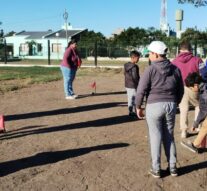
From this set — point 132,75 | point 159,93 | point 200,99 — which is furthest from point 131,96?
point 159,93

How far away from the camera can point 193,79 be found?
8.26m

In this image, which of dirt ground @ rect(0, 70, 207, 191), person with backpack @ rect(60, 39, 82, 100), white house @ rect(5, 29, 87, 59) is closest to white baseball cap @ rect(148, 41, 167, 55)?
dirt ground @ rect(0, 70, 207, 191)

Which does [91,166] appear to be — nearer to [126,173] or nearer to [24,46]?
[126,173]

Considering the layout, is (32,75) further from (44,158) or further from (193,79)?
(44,158)

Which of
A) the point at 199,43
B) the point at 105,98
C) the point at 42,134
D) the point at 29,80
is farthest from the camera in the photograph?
the point at 199,43

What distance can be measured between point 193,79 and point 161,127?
81.7 inches

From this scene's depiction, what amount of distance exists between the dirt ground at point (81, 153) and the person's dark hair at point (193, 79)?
1072 mm

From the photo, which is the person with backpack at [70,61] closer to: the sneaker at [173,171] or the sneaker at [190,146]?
the sneaker at [190,146]

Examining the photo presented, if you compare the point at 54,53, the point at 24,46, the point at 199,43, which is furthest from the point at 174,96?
the point at 24,46

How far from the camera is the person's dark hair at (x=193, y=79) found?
8242 millimetres

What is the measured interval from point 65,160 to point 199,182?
6.57 feet

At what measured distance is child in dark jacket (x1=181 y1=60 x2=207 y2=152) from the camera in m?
7.89

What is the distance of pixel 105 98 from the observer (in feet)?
48.7

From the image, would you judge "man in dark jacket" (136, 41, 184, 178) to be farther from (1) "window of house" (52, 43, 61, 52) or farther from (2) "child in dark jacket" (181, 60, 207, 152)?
(1) "window of house" (52, 43, 61, 52)
